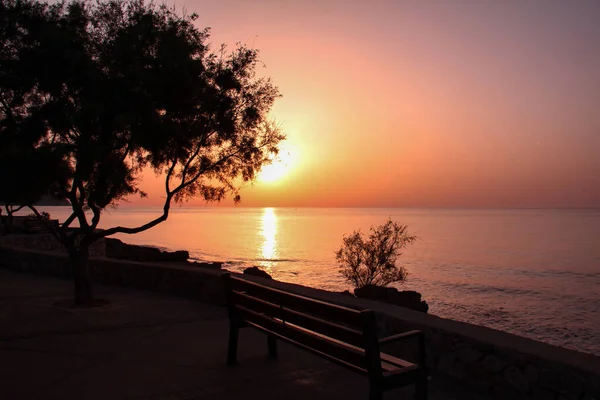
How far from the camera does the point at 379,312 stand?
20.1 feet

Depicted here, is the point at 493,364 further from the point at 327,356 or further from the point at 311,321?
the point at 311,321

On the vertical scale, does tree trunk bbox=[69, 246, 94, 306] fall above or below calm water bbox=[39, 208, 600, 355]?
above

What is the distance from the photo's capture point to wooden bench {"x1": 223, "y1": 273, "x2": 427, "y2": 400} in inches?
147

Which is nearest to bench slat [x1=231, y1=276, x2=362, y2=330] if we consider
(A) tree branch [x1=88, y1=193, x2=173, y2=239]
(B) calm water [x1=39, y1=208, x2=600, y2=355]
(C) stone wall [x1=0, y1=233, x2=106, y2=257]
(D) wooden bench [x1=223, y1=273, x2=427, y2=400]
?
(D) wooden bench [x1=223, y1=273, x2=427, y2=400]

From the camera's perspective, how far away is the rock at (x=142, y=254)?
105 ft

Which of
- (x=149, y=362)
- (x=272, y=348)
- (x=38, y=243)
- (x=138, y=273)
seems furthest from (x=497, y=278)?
(x=149, y=362)

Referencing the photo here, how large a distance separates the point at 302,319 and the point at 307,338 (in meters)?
0.19

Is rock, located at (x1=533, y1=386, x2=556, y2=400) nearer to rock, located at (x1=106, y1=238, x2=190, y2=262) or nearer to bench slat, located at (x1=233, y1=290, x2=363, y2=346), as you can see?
bench slat, located at (x1=233, y1=290, x2=363, y2=346)

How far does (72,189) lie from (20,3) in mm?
3448

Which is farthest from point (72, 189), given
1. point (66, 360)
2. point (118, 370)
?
point (118, 370)

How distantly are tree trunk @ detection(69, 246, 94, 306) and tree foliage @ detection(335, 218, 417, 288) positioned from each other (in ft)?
59.5

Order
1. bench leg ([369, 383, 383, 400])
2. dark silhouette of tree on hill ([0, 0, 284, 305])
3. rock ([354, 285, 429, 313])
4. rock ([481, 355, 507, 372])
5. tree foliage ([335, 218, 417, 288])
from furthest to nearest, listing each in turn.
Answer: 1. tree foliage ([335, 218, 417, 288])
2. rock ([354, 285, 429, 313])
3. dark silhouette of tree on hill ([0, 0, 284, 305])
4. rock ([481, 355, 507, 372])
5. bench leg ([369, 383, 383, 400])

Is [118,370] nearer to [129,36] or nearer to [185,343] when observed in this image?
[185,343]

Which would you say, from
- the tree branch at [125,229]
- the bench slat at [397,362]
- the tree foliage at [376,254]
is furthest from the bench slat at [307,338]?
the tree foliage at [376,254]
